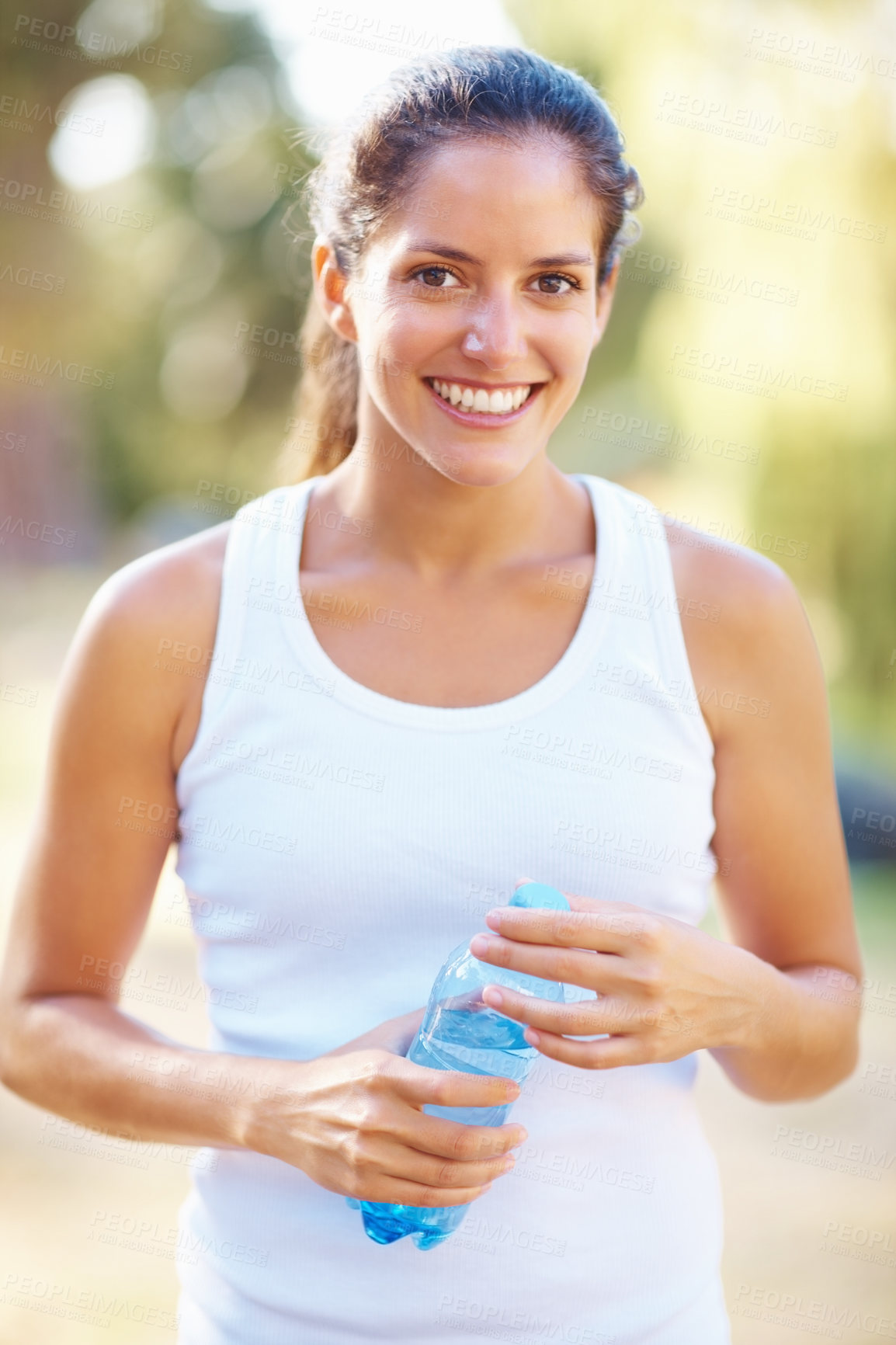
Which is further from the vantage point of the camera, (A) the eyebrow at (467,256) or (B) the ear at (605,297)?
(B) the ear at (605,297)

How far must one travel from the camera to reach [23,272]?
952cm

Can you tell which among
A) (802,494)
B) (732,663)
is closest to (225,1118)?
(732,663)

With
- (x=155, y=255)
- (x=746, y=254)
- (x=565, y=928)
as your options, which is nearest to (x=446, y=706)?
(x=565, y=928)

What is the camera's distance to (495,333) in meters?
1.32

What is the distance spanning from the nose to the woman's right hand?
75 cm

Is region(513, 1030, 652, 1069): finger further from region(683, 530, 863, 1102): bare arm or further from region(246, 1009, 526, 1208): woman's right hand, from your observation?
region(683, 530, 863, 1102): bare arm

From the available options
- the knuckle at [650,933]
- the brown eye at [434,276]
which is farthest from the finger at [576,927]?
the brown eye at [434,276]

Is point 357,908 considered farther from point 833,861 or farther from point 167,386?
point 167,386

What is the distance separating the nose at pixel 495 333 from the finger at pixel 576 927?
0.60 meters

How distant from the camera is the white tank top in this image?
1.32 m

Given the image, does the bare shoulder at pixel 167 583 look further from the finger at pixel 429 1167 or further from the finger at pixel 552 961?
the finger at pixel 429 1167

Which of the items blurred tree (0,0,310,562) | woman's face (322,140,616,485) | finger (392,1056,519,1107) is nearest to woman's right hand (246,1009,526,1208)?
finger (392,1056,519,1107)

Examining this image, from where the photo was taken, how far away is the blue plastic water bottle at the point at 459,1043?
4.17 feet

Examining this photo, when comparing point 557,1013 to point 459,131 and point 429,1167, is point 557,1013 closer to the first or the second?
point 429,1167
